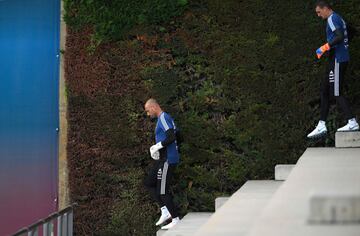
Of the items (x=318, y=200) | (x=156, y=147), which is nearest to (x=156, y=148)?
(x=156, y=147)

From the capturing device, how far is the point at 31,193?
1148 cm

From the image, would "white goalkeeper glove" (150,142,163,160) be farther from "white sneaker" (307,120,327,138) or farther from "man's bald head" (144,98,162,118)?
"white sneaker" (307,120,327,138)

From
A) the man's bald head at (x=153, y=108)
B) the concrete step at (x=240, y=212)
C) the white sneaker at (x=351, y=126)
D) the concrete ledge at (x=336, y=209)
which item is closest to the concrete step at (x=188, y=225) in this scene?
the concrete step at (x=240, y=212)

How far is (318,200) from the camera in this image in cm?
299

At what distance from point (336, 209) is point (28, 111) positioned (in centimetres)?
900

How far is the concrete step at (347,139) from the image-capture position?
939cm

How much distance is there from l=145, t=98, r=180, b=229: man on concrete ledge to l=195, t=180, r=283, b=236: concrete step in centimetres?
102

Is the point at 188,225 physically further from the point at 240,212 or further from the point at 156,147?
the point at 240,212

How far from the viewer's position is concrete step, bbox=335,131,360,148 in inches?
370

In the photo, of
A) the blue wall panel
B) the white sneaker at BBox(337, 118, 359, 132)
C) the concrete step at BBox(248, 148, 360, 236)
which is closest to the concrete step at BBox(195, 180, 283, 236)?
the concrete step at BBox(248, 148, 360, 236)

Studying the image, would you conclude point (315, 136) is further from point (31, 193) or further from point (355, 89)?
point (31, 193)

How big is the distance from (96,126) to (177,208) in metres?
1.69

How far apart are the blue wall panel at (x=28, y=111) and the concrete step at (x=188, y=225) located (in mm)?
2261

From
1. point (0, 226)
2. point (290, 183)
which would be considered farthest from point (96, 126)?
point (290, 183)
